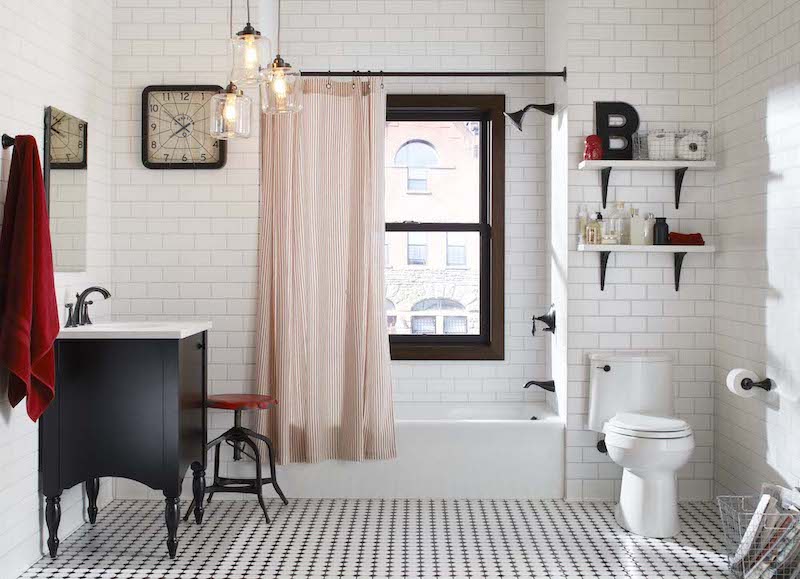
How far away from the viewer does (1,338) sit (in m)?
3.01

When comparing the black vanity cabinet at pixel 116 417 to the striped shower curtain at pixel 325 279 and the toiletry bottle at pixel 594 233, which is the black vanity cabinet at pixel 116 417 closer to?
the striped shower curtain at pixel 325 279

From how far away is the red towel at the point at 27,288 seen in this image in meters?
3.00

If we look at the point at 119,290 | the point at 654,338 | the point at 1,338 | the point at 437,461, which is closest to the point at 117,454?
the point at 1,338

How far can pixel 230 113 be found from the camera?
311 centimetres

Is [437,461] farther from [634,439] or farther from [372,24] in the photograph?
[372,24]

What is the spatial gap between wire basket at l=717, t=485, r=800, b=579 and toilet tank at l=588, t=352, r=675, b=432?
851mm

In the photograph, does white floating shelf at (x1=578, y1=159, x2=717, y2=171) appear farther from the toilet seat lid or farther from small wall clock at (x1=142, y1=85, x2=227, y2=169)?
small wall clock at (x1=142, y1=85, x2=227, y2=169)

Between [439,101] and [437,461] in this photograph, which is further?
[439,101]

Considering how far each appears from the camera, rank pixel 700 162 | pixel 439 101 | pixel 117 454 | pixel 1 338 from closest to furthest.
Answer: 1. pixel 1 338
2. pixel 117 454
3. pixel 700 162
4. pixel 439 101

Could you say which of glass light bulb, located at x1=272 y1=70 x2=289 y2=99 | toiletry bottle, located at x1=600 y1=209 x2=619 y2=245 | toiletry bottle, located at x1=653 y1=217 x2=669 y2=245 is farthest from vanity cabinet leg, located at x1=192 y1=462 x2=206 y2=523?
toiletry bottle, located at x1=653 y1=217 x2=669 y2=245

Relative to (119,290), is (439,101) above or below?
above

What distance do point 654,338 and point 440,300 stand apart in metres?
1.42

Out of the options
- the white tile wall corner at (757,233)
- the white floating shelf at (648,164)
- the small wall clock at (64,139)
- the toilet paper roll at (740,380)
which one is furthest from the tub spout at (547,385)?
the small wall clock at (64,139)

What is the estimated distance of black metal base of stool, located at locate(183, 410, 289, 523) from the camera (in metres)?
3.92
